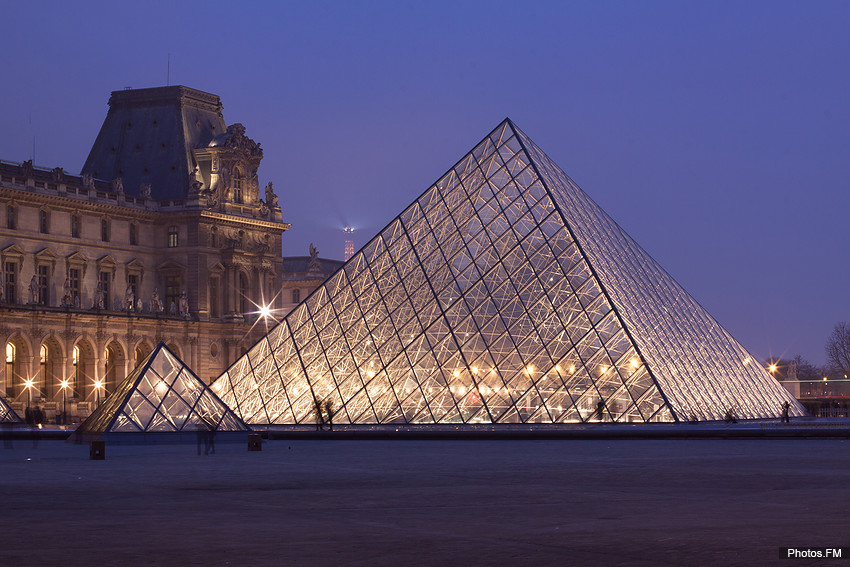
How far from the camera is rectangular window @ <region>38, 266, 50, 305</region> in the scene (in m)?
68.4

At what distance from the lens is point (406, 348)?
126ft

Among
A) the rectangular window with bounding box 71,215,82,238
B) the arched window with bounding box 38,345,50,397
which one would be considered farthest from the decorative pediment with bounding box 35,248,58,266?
the arched window with bounding box 38,345,50,397

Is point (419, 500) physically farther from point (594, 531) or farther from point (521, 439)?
point (521, 439)

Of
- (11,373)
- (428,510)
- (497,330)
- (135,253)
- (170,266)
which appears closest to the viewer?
(428,510)

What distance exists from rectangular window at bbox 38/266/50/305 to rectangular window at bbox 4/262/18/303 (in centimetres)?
173

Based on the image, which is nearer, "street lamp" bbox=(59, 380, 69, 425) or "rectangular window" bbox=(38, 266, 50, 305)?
"street lamp" bbox=(59, 380, 69, 425)

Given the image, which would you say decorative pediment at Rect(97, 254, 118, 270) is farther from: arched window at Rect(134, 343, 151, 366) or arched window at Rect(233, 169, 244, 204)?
arched window at Rect(233, 169, 244, 204)

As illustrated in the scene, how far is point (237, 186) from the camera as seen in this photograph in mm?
79875

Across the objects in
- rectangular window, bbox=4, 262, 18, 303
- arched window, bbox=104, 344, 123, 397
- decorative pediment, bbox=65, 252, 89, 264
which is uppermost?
decorative pediment, bbox=65, 252, 89, 264

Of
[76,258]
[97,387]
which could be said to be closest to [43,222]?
[76,258]

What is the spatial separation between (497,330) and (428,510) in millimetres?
25403

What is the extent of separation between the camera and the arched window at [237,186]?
79500mm

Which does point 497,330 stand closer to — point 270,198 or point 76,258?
point 76,258

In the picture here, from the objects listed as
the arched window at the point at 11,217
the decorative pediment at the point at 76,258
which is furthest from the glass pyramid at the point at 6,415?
the decorative pediment at the point at 76,258
